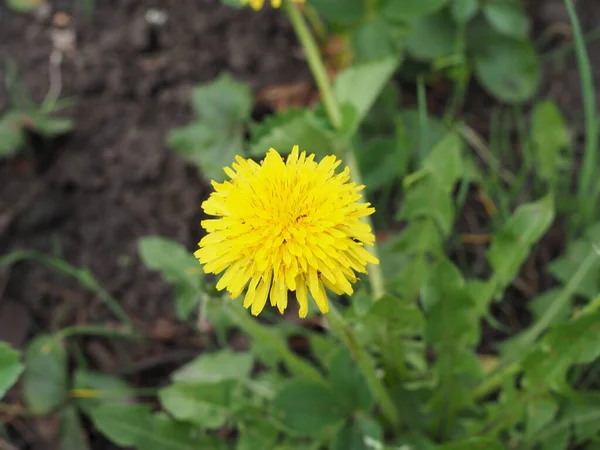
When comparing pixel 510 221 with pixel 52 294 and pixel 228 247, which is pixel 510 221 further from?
pixel 52 294

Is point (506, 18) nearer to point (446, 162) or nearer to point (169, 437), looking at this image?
point (446, 162)

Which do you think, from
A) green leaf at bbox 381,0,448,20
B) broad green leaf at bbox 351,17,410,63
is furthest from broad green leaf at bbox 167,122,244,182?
green leaf at bbox 381,0,448,20

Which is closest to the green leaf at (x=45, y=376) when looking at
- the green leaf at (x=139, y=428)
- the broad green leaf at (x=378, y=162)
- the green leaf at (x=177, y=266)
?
the green leaf at (x=139, y=428)

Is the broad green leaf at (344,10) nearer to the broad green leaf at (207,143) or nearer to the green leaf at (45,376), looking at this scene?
the broad green leaf at (207,143)

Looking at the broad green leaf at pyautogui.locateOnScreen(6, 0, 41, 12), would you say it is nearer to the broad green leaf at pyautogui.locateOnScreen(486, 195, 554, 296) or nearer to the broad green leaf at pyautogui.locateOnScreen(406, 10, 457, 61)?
the broad green leaf at pyautogui.locateOnScreen(406, 10, 457, 61)

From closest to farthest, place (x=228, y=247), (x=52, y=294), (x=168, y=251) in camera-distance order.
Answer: (x=228, y=247), (x=168, y=251), (x=52, y=294)

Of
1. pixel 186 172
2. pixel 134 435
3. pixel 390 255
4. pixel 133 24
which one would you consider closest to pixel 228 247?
pixel 134 435
